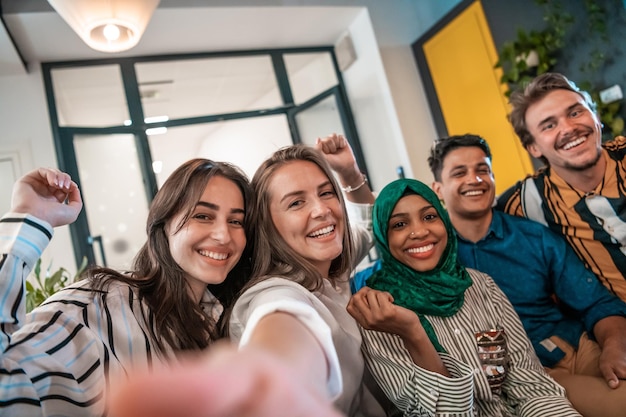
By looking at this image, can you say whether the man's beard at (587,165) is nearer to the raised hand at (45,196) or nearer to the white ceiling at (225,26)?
the raised hand at (45,196)

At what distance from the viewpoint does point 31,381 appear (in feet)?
2.76

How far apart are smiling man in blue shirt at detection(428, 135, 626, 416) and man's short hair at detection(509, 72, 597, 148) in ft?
1.03

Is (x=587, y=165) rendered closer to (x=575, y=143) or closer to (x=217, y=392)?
(x=575, y=143)

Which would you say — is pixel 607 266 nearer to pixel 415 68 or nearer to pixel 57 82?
pixel 415 68

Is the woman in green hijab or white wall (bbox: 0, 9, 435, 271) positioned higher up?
white wall (bbox: 0, 9, 435, 271)

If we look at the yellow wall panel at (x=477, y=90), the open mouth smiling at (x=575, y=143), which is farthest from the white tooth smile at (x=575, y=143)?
the yellow wall panel at (x=477, y=90)

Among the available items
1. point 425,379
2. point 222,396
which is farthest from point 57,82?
point 222,396

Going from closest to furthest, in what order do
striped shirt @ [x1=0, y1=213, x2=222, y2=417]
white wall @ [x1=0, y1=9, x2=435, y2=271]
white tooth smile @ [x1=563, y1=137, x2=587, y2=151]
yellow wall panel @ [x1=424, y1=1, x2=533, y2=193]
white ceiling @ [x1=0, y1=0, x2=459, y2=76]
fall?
striped shirt @ [x1=0, y1=213, x2=222, y2=417]
white tooth smile @ [x1=563, y1=137, x2=587, y2=151]
white ceiling @ [x1=0, y1=0, x2=459, y2=76]
yellow wall panel @ [x1=424, y1=1, x2=533, y2=193]
white wall @ [x1=0, y1=9, x2=435, y2=271]

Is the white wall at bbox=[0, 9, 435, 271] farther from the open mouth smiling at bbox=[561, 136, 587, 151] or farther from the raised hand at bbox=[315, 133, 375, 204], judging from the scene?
the raised hand at bbox=[315, 133, 375, 204]

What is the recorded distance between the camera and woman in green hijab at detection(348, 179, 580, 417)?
110cm

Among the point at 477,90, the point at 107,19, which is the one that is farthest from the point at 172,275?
the point at 477,90

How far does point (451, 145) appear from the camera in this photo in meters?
1.89

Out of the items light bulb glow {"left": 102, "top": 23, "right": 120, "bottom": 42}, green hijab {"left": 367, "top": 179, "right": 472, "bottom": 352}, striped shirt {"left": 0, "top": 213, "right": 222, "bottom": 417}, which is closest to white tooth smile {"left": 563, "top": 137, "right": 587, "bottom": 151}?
green hijab {"left": 367, "top": 179, "right": 472, "bottom": 352}

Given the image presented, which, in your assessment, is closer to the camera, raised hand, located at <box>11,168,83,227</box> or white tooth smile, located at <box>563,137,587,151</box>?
raised hand, located at <box>11,168,83,227</box>
